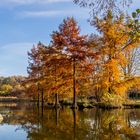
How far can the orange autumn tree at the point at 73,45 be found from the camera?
1282 inches

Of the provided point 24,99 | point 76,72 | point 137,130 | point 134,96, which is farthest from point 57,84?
point 24,99

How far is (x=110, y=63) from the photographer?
98.0ft

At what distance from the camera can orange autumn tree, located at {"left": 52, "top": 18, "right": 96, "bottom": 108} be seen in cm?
3256

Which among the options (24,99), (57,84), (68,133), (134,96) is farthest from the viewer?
(24,99)

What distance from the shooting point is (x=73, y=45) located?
3300 centimetres

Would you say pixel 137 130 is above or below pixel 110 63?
below

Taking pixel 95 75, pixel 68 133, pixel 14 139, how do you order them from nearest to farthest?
pixel 14 139 → pixel 68 133 → pixel 95 75

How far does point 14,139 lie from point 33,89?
32.6 metres

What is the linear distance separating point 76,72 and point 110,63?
4.33 meters

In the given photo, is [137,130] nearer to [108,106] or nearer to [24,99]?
[108,106]

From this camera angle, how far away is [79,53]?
3262 centimetres

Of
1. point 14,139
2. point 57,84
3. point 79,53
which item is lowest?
point 14,139

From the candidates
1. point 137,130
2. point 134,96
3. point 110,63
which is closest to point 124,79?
point 110,63

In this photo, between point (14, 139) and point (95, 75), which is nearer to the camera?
point (14, 139)
